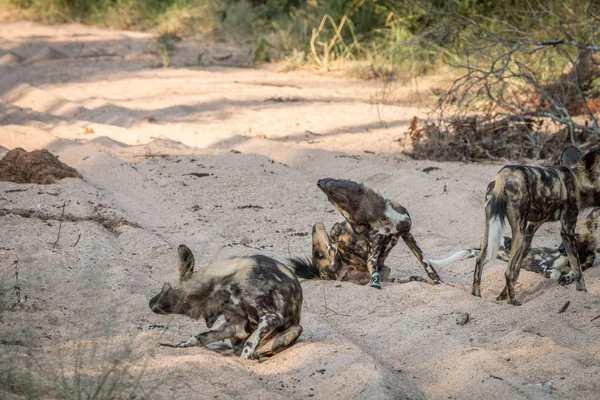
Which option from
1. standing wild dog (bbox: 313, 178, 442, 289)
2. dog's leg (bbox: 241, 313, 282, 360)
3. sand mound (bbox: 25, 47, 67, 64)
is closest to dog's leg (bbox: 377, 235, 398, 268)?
standing wild dog (bbox: 313, 178, 442, 289)

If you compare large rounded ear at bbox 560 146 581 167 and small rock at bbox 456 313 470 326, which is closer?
small rock at bbox 456 313 470 326

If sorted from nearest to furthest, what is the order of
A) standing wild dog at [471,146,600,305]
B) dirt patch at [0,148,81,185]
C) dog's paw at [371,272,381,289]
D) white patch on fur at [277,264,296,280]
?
1. white patch on fur at [277,264,296,280]
2. standing wild dog at [471,146,600,305]
3. dog's paw at [371,272,381,289]
4. dirt patch at [0,148,81,185]

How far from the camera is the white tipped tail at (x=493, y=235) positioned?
5.65 m

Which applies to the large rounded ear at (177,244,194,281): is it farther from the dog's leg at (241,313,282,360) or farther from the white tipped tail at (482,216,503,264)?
the white tipped tail at (482,216,503,264)

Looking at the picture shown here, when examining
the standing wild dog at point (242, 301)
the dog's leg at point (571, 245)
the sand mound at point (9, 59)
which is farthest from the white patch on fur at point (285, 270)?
the sand mound at point (9, 59)

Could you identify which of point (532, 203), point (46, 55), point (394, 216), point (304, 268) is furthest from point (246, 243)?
point (46, 55)

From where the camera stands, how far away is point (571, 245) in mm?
6113

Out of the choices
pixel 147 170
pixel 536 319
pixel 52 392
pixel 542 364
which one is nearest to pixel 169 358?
pixel 52 392

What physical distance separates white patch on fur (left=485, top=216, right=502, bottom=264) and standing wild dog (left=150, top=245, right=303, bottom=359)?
1547mm

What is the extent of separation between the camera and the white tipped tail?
565 centimetres

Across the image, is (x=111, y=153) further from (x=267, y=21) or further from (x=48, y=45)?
(x=48, y=45)

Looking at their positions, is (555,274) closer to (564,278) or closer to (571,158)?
(564,278)

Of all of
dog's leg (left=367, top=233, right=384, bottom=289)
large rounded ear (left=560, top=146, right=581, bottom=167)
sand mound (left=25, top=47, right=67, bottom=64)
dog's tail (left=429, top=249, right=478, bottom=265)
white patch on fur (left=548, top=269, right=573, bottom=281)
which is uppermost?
large rounded ear (left=560, top=146, right=581, bottom=167)

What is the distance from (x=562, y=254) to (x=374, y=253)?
4.52 ft
